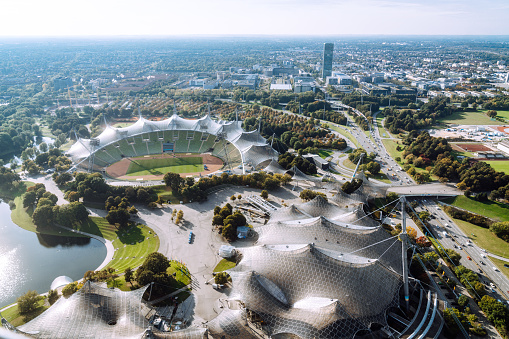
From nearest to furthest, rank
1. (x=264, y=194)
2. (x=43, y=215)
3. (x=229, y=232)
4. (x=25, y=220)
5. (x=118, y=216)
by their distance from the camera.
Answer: (x=229, y=232) < (x=118, y=216) < (x=43, y=215) < (x=25, y=220) < (x=264, y=194)

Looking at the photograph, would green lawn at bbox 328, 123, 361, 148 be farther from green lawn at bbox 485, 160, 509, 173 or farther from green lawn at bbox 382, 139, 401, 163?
green lawn at bbox 485, 160, 509, 173

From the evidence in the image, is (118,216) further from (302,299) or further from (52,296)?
(302,299)

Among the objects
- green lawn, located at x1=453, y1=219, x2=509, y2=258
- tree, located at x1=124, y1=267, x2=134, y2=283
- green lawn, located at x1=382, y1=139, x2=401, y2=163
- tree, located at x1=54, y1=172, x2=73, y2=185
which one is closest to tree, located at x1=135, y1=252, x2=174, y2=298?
tree, located at x1=124, y1=267, x2=134, y2=283

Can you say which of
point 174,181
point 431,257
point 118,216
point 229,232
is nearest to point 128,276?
point 229,232

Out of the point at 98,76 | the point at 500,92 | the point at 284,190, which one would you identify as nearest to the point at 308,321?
the point at 284,190

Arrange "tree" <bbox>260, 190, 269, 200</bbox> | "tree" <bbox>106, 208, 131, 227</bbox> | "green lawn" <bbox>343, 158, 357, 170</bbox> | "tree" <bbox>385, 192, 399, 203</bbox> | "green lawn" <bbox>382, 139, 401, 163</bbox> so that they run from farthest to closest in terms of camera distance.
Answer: "green lawn" <bbox>382, 139, 401, 163</bbox> → "green lawn" <bbox>343, 158, 357, 170</bbox> → "tree" <bbox>260, 190, 269, 200</bbox> → "tree" <bbox>385, 192, 399, 203</bbox> → "tree" <bbox>106, 208, 131, 227</bbox>

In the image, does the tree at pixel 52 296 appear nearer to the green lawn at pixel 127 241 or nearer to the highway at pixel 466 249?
the green lawn at pixel 127 241
